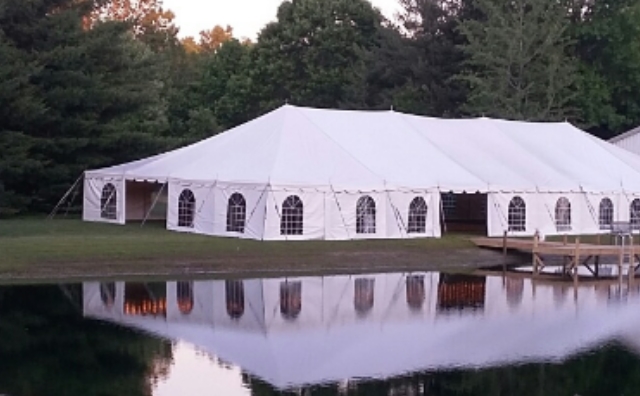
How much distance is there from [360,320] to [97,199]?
53.3ft

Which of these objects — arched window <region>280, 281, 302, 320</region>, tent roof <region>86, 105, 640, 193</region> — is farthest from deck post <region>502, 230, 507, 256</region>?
arched window <region>280, 281, 302, 320</region>

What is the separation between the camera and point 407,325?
20.7 m

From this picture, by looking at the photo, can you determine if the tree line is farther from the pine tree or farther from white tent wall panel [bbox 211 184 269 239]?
white tent wall panel [bbox 211 184 269 239]

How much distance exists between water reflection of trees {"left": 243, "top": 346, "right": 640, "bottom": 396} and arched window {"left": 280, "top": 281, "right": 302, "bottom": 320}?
17.9ft

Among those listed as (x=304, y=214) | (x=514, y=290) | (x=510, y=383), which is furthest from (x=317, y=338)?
(x=304, y=214)

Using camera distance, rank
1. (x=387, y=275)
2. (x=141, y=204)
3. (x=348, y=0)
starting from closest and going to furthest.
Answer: (x=387, y=275), (x=141, y=204), (x=348, y=0)

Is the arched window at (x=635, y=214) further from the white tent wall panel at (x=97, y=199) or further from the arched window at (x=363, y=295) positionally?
the white tent wall panel at (x=97, y=199)

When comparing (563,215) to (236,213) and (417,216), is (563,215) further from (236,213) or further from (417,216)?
(236,213)

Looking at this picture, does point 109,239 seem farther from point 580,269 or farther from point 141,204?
point 580,269

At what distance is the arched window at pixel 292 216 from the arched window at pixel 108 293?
269 inches

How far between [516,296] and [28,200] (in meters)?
18.7

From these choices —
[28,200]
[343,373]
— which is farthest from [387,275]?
[28,200]

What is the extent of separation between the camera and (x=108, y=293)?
23.5 meters

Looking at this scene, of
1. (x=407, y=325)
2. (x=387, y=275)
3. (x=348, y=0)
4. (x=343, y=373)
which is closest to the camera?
(x=343, y=373)
